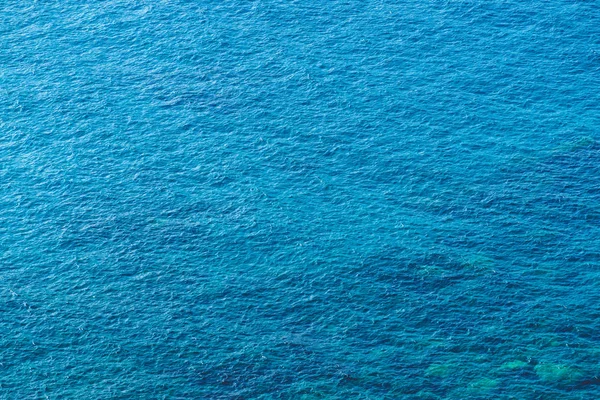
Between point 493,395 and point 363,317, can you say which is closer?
point 493,395

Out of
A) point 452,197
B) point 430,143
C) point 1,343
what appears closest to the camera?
point 1,343

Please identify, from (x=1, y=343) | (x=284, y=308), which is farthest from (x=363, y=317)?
(x=1, y=343)

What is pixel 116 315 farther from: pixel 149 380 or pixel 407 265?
pixel 407 265

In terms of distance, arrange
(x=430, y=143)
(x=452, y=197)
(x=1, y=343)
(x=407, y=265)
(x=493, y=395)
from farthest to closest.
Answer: (x=430, y=143) → (x=452, y=197) → (x=407, y=265) → (x=1, y=343) → (x=493, y=395)

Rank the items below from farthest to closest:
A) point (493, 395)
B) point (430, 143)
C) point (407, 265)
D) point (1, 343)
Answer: point (430, 143) < point (407, 265) < point (1, 343) < point (493, 395)

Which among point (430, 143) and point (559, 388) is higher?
point (430, 143)

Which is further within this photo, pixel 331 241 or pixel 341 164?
pixel 341 164

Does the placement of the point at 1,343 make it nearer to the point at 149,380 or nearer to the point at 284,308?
the point at 149,380

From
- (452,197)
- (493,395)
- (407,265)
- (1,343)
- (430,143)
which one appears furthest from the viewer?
(430,143)

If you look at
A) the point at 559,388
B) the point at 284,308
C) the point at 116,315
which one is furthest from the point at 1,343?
the point at 559,388
